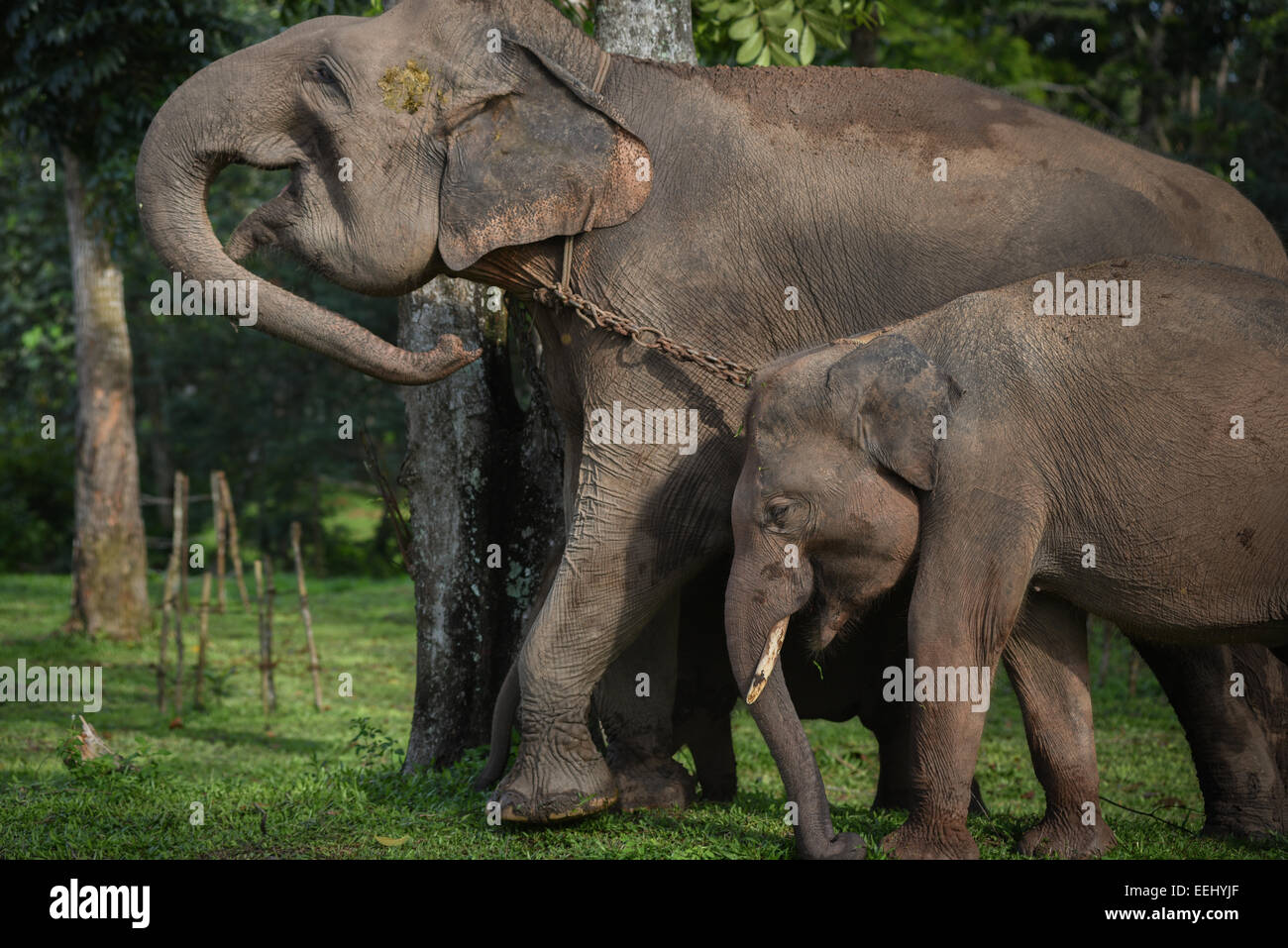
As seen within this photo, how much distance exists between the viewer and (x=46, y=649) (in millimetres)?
15391

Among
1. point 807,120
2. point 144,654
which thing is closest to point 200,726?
Answer: point 144,654

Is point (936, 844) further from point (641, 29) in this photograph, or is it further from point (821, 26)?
point (821, 26)

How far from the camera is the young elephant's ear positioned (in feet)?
17.1

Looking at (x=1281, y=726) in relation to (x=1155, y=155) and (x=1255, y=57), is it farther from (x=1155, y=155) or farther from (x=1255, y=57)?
(x=1255, y=57)

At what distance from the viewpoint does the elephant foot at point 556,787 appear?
19.8 ft

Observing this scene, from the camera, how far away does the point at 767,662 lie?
541 centimetres

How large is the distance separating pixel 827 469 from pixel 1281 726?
9.03ft

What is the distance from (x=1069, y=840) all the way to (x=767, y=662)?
142 centimetres

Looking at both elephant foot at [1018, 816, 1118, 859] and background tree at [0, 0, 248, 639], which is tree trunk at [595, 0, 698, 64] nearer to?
background tree at [0, 0, 248, 639]

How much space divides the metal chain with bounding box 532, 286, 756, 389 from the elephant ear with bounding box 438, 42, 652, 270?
324 mm

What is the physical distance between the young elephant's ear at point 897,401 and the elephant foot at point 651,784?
2.11 metres

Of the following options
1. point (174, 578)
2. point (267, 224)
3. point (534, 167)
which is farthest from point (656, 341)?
point (174, 578)

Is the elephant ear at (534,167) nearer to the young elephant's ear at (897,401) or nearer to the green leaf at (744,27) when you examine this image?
the young elephant's ear at (897,401)
